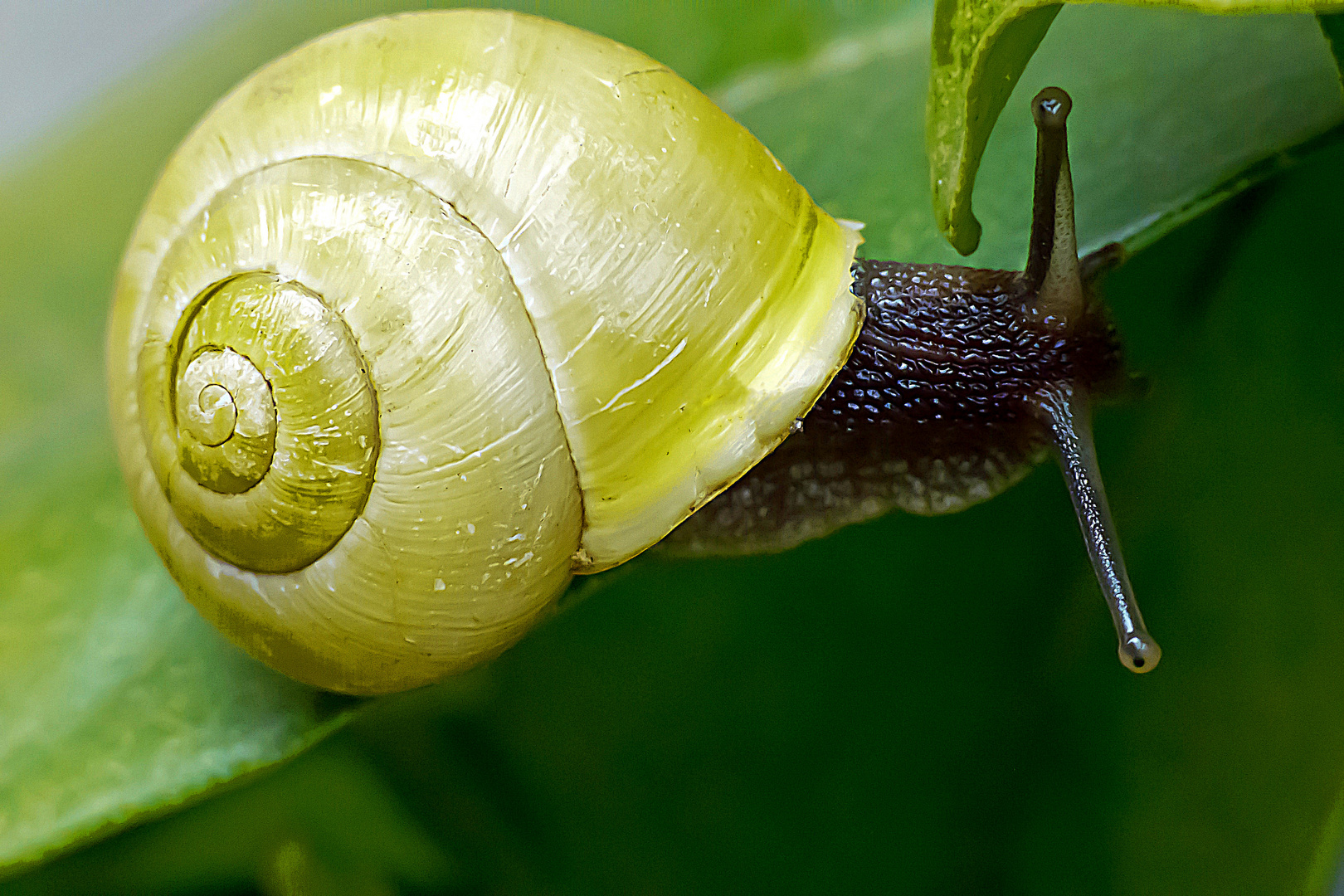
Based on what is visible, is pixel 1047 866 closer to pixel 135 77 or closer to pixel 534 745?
pixel 534 745

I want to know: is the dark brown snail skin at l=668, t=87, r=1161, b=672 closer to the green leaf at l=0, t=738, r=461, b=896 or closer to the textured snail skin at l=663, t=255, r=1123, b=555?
the textured snail skin at l=663, t=255, r=1123, b=555

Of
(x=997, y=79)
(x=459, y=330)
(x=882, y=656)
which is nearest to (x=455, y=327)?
(x=459, y=330)

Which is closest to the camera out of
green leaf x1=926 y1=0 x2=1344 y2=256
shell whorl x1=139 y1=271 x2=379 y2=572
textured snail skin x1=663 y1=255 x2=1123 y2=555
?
green leaf x1=926 y1=0 x2=1344 y2=256

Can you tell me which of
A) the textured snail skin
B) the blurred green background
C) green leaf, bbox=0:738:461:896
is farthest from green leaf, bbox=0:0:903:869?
the textured snail skin

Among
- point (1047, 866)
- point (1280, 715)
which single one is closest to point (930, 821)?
point (1047, 866)

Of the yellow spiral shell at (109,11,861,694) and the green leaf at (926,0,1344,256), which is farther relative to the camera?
the yellow spiral shell at (109,11,861,694)

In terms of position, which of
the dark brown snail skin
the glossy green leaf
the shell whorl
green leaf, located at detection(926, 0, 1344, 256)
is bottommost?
the glossy green leaf
